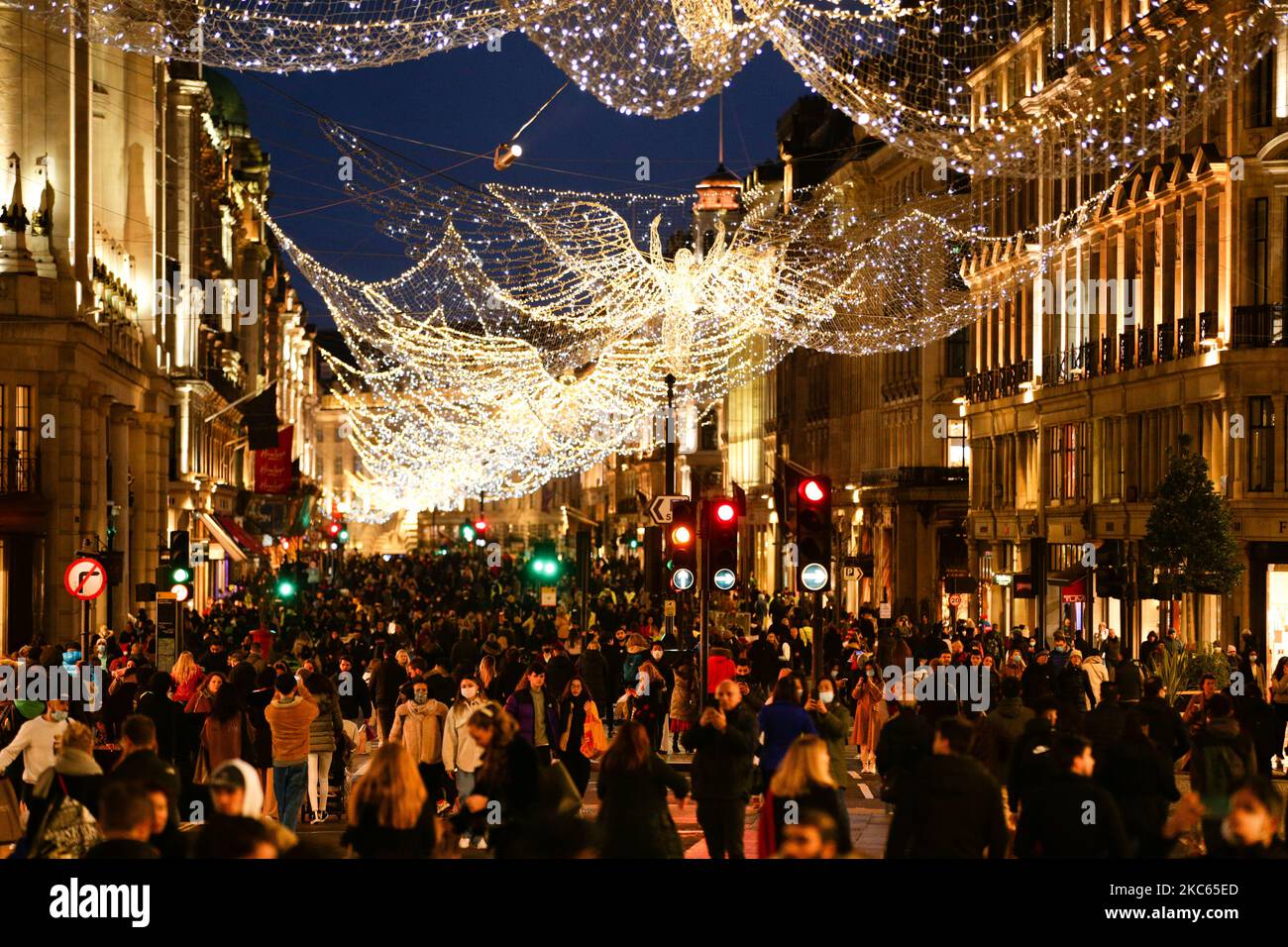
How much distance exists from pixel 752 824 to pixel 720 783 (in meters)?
5.90

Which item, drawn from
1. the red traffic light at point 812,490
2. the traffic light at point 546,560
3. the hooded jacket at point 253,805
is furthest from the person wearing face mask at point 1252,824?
the traffic light at point 546,560

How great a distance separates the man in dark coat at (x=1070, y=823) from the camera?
1048 cm

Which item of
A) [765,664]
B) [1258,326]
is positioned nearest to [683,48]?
[765,664]

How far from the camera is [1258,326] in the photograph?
3569cm

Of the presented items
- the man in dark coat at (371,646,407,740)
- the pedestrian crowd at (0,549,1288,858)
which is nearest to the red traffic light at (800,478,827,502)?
the pedestrian crowd at (0,549,1288,858)

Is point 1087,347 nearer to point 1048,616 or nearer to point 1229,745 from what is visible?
point 1048,616

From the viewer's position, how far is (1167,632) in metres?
34.6

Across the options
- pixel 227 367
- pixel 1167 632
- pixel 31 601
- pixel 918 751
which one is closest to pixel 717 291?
pixel 1167 632

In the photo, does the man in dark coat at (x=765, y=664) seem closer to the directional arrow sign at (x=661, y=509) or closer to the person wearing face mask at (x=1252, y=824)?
the directional arrow sign at (x=661, y=509)

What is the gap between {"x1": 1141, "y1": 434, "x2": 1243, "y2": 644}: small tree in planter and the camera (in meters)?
33.4

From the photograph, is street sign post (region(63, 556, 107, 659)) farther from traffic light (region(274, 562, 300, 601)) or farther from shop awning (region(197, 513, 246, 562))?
shop awning (region(197, 513, 246, 562))

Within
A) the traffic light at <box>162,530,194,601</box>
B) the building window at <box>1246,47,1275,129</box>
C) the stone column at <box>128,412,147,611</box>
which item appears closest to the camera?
the traffic light at <box>162,530,194,601</box>

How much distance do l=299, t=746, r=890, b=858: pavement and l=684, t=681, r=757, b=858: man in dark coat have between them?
1.62m
